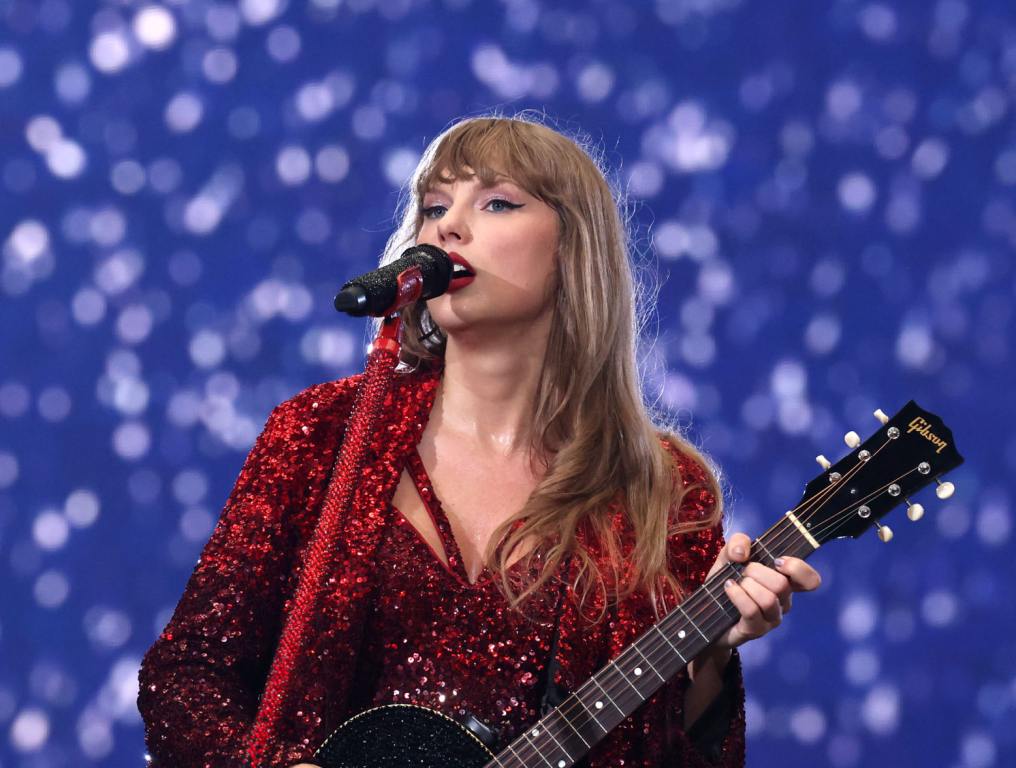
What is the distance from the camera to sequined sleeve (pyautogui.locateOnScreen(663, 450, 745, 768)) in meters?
1.74

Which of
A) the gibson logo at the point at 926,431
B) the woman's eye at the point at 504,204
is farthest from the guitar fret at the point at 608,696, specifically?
the woman's eye at the point at 504,204

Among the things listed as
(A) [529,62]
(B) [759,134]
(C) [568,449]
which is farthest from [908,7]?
(C) [568,449]

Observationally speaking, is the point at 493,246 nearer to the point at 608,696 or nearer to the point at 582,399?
the point at 582,399

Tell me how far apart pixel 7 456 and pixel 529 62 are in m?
1.16

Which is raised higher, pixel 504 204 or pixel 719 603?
pixel 504 204

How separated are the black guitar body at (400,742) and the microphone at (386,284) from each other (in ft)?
1.62

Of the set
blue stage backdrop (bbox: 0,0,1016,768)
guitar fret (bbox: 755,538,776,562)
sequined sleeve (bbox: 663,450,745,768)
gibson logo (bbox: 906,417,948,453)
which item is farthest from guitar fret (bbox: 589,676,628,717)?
blue stage backdrop (bbox: 0,0,1016,768)

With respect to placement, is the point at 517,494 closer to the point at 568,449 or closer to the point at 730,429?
the point at 568,449

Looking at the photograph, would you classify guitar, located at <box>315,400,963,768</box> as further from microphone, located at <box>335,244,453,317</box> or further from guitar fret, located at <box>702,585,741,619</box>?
microphone, located at <box>335,244,453,317</box>

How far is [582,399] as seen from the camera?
75.1 inches

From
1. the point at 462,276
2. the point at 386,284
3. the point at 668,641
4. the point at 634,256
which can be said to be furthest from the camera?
the point at 634,256

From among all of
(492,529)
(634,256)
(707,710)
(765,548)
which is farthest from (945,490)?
(634,256)

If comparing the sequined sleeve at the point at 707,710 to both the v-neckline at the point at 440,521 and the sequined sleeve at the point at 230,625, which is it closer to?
the v-neckline at the point at 440,521

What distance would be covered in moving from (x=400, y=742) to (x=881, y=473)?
63cm
